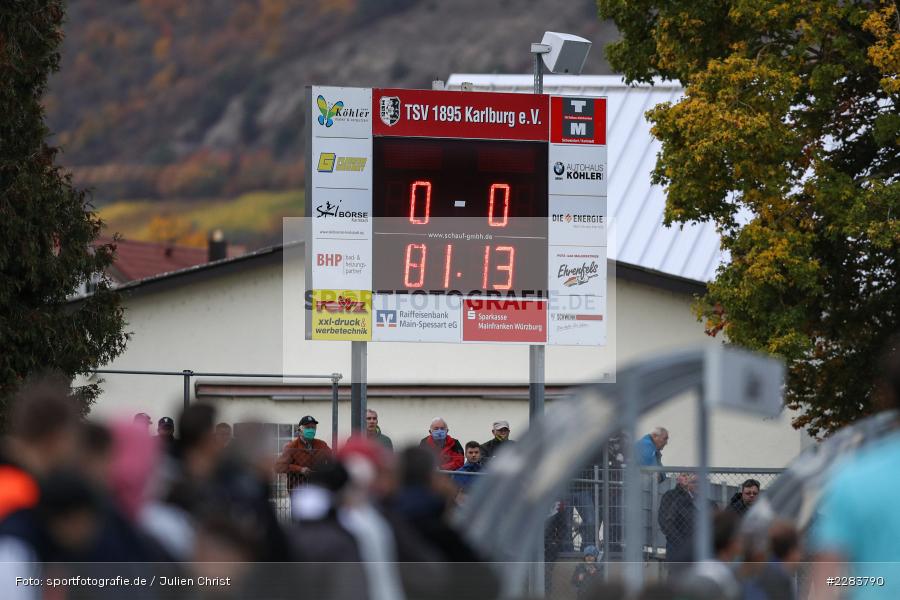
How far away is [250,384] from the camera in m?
25.5

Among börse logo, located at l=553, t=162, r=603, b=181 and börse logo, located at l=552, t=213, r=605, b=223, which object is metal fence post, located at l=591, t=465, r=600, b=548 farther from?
börse logo, located at l=553, t=162, r=603, b=181

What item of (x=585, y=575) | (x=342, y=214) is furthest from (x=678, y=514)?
(x=342, y=214)

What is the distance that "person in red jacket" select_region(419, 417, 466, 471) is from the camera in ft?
52.6

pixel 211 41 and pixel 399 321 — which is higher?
pixel 211 41

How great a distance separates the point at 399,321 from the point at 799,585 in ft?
18.6

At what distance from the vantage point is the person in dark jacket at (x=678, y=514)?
1305 centimetres

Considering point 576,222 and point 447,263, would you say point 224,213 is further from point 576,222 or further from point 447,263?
point 447,263

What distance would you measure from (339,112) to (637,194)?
16894mm

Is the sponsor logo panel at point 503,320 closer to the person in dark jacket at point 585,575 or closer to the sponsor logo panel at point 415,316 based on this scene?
the sponsor logo panel at point 415,316

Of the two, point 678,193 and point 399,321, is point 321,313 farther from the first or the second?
point 678,193

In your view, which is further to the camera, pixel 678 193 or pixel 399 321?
pixel 678 193

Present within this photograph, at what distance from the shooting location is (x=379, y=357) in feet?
86.7

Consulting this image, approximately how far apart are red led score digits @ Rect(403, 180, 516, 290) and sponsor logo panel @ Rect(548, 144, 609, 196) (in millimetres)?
566

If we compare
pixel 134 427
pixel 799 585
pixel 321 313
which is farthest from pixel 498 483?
pixel 321 313
